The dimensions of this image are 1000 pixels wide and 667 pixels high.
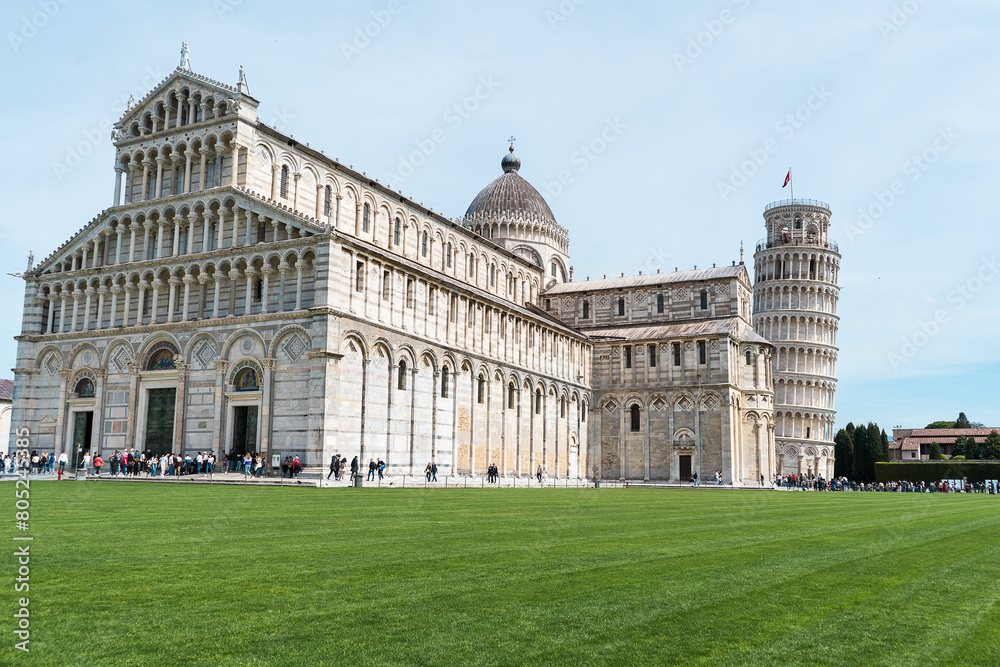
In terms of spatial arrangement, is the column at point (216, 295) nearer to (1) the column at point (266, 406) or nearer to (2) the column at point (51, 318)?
(1) the column at point (266, 406)

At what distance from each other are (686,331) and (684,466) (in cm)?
1023

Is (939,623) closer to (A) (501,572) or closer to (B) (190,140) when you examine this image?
(A) (501,572)

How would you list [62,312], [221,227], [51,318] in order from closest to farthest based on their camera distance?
[221,227] → [62,312] → [51,318]

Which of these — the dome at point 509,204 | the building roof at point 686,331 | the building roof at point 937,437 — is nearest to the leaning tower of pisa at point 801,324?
the building roof at point 686,331

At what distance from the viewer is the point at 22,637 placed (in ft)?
17.6

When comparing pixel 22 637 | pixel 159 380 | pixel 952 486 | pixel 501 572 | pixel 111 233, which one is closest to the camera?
pixel 22 637

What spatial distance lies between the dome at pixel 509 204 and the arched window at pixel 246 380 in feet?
121

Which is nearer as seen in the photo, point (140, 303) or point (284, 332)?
point (284, 332)

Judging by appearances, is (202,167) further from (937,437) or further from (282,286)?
(937,437)

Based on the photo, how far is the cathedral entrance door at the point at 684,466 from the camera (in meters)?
60.7

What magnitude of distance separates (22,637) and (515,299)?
5929cm

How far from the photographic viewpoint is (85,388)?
140 ft

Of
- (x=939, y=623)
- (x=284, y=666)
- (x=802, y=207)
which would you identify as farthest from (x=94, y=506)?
(x=802, y=207)

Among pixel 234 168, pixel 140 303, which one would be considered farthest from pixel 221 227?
pixel 140 303
